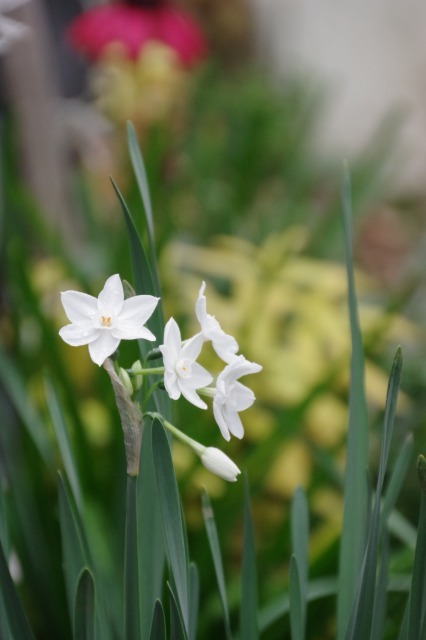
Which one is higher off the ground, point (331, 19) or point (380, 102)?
point (331, 19)

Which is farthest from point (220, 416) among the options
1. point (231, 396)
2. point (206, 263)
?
point (206, 263)

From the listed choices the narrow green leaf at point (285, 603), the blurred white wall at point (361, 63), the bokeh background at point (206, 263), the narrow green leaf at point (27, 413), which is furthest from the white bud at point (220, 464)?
the blurred white wall at point (361, 63)

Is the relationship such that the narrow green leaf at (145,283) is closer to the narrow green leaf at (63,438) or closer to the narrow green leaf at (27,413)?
the narrow green leaf at (63,438)

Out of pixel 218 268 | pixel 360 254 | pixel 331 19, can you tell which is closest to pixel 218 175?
pixel 360 254

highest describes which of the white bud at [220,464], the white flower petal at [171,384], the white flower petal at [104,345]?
the white flower petal at [104,345]

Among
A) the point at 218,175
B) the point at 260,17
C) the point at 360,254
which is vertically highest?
the point at 260,17

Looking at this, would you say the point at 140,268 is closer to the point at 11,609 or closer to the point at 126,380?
the point at 126,380

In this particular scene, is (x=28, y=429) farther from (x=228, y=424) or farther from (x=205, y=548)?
(x=228, y=424)
